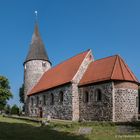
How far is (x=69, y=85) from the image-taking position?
1528 inches

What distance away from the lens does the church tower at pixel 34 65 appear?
52188 millimetres

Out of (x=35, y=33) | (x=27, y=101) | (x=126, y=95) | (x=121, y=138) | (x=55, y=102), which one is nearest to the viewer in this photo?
(x=121, y=138)

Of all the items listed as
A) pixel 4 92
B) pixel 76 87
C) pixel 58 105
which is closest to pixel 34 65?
pixel 4 92

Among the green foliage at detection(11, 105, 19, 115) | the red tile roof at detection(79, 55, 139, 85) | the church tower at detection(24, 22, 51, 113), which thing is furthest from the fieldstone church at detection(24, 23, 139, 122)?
the green foliage at detection(11, 105, 19, 115)

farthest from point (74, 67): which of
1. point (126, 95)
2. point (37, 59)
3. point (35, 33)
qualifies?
point (35, 33)

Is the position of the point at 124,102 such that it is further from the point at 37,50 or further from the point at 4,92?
the point at 4,92

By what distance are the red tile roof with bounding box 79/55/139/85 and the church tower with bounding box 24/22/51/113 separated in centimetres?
1428

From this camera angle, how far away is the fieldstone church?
34781mm

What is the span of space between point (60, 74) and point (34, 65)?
9.50 m

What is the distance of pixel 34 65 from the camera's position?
52.2m

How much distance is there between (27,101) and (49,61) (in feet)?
24.9

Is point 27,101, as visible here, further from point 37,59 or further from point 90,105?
point 90,105

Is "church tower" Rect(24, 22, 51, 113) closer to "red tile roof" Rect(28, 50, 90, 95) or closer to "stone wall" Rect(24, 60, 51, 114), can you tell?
"stone wall" Rect(24, 60, 51, 114)

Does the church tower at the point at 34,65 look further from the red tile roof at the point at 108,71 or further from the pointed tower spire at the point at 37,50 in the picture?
the red tile roof at the point at 108,71
